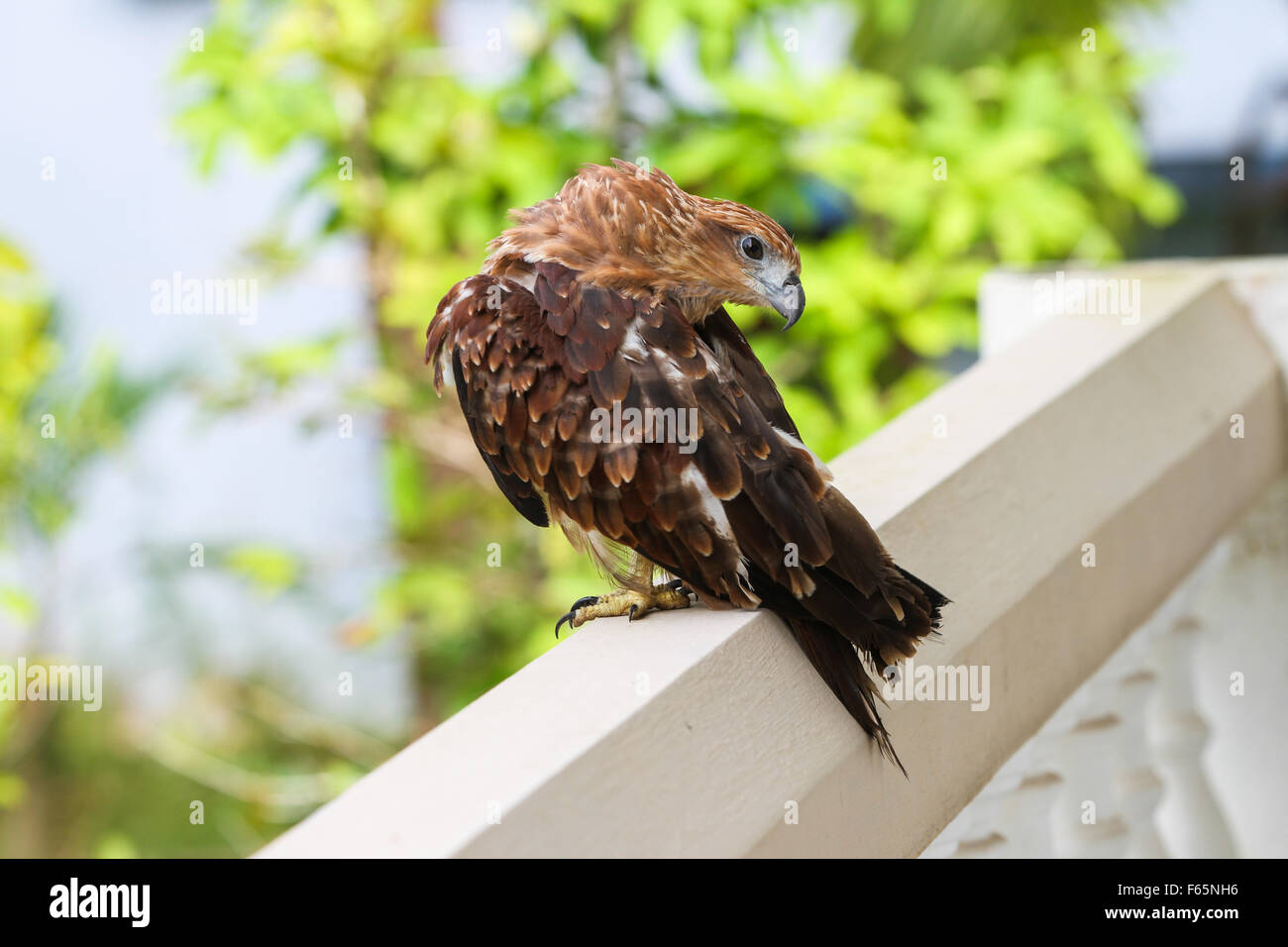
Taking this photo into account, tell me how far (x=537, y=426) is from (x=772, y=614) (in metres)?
0.28

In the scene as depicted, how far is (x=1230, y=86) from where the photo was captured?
200 inches

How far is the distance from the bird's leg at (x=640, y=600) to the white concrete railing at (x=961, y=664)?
0.03m

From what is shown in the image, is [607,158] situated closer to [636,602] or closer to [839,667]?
[636,602]

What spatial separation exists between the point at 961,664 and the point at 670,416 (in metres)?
0.44

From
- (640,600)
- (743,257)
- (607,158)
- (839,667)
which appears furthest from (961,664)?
(607,158)

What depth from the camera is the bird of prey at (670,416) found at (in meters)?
1.10

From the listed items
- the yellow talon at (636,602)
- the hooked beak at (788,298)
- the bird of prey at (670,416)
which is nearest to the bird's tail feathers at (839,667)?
the bird of prey at (670,416)

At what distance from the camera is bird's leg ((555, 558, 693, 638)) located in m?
1.20

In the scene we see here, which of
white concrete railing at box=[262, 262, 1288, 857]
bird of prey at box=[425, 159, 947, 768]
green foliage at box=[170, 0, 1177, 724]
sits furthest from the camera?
green foliage at box=[170, 0, 1177, 724]

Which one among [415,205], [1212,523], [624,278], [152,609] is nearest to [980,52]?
[415,205]

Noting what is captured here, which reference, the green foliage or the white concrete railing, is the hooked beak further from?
the green foliage

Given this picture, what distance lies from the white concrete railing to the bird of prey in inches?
2.3

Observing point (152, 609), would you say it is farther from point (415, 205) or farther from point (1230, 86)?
point (1230, 86)

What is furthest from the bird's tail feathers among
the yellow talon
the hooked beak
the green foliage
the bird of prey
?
the green foliage
